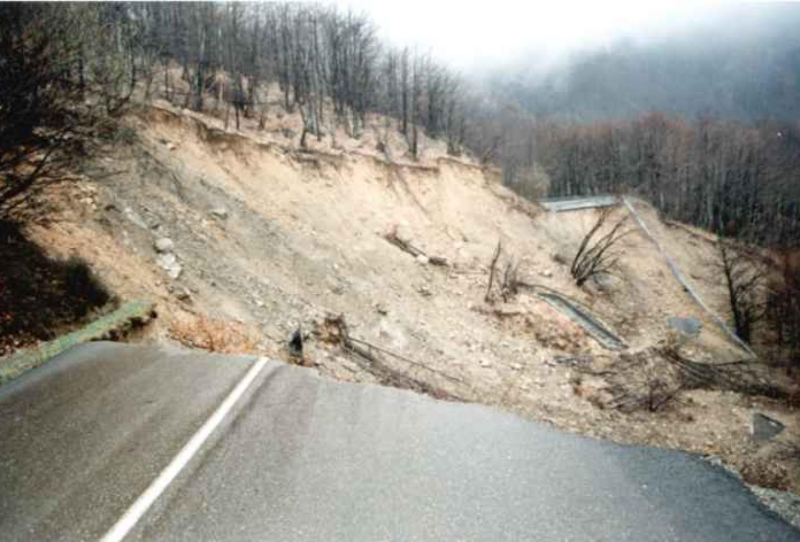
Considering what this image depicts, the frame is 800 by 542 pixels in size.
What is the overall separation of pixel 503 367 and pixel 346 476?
1237cm

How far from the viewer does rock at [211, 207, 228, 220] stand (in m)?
15.2

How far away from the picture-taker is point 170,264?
1108cm

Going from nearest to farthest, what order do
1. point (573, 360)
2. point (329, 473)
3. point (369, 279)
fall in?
1. point (329, 473)
2. point (573, 360)
3. point (369, 279)

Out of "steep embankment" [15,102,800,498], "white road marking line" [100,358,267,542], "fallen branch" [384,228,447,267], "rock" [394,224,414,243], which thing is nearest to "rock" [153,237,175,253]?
"steep embankment" [15,102,800,498]

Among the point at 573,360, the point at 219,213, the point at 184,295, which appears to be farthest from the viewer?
the point at 573,360

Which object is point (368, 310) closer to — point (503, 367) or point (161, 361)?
point (503, 367)

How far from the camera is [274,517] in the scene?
11.0 ft

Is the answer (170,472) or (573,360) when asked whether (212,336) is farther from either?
(573,360)

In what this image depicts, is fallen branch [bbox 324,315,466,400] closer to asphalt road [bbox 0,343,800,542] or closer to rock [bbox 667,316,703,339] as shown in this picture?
asphalt road [bbox 0,343,800,542]

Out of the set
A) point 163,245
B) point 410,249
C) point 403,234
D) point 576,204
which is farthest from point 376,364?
point 576,204

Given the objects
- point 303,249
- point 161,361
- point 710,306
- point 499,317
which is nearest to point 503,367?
point 499,317

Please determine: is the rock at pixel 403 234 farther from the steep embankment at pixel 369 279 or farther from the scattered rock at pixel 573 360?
the scattered rock at pixel 573 360

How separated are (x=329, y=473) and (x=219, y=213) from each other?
13249mm

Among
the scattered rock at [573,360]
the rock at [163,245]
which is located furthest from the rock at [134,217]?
the scattered rock at [573,360]
